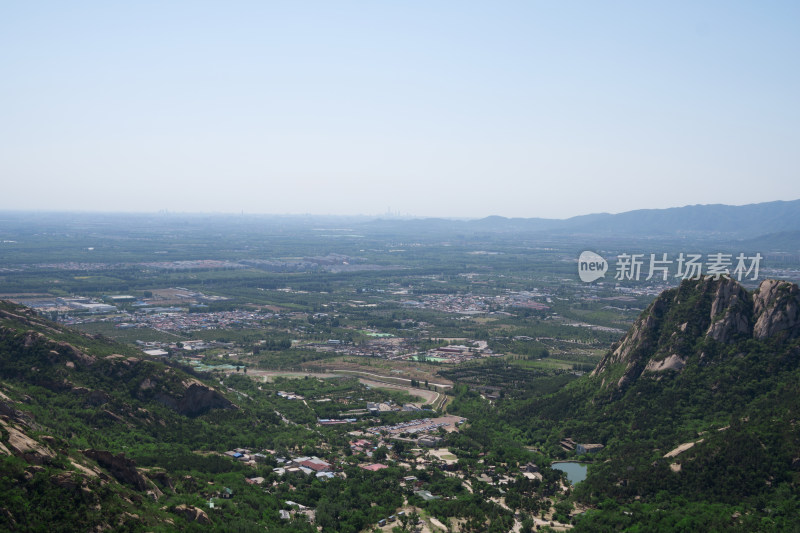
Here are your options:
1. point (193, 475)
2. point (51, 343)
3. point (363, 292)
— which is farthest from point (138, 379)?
point (363, 292)

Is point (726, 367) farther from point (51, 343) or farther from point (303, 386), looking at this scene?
point (51, 343)

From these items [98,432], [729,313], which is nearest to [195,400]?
[98,432]

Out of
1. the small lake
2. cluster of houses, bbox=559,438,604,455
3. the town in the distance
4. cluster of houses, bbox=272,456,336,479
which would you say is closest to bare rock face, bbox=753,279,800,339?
the town in the distance

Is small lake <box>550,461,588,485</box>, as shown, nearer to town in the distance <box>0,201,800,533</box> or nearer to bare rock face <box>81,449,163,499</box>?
town in the distance <box>0,201,800,533</box>

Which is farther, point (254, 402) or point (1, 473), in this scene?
point (254, 402)

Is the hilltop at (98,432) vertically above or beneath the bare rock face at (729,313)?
beneath

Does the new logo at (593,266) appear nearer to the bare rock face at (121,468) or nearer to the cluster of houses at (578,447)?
the cluster of houses at (578,447)

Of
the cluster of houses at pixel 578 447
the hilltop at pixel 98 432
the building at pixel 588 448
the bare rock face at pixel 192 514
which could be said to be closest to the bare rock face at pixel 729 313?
the building at pixel 588 448

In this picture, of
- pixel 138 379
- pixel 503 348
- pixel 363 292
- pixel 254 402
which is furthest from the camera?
pixel 363 292
